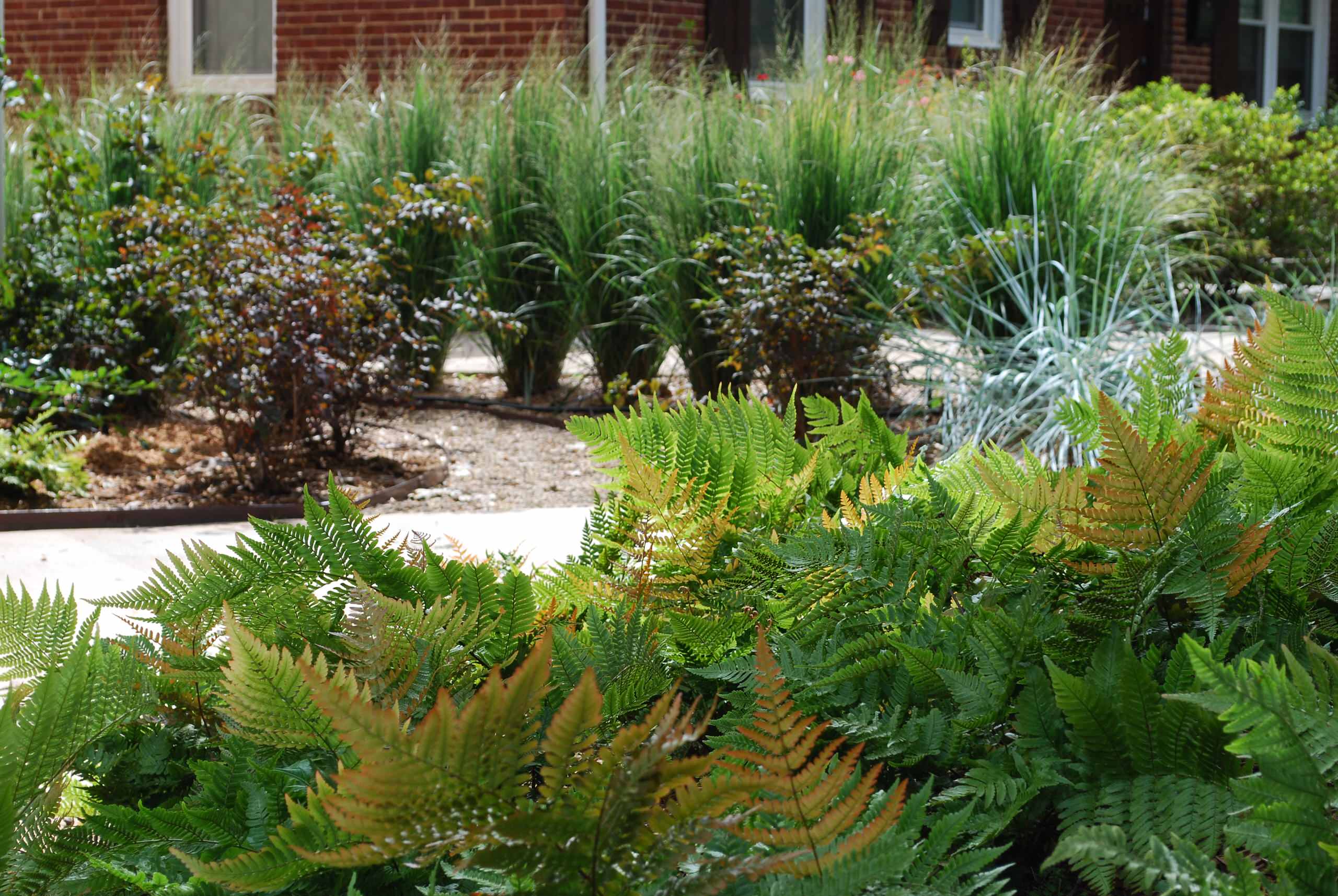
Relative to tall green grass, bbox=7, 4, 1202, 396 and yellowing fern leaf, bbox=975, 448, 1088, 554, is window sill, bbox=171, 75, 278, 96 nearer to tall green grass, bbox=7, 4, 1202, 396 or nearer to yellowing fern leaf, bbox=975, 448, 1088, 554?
tall green grass, bbox=7, 4, 1202, 396

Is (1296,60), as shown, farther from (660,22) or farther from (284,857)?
(284,857)

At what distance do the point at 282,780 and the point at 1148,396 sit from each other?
3.29 ft

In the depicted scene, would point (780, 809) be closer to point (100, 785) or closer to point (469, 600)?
point (469, 600)

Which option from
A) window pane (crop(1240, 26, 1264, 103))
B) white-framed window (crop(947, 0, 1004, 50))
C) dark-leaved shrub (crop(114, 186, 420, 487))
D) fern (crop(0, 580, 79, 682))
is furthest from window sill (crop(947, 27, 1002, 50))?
fern (crop(0, 580, 79, 682))

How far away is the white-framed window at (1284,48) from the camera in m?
18.2

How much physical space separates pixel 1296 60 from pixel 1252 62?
3.91 ft

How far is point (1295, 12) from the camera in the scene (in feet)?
61.8

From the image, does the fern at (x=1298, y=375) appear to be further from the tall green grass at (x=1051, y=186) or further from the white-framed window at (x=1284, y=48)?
the white-framed window at (x=1284, y=48)

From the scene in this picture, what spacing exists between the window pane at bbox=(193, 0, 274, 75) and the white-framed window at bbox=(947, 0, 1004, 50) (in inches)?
283

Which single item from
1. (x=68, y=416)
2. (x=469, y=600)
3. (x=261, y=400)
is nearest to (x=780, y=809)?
(x=469, y=600)

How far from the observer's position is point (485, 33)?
1225 cm

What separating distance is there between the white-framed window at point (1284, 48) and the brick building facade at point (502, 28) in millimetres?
1295

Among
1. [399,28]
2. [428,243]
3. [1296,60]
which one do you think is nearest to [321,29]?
[399,28]

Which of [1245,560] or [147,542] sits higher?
[1245,560]
